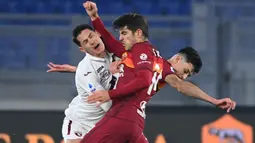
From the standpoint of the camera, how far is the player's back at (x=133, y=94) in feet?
17.6

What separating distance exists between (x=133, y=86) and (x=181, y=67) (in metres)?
0.76

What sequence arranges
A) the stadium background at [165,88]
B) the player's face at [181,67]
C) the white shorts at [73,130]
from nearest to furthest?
the player's face at [181,67]
the white shorts at [73,130]
the stadium background at [165,88]

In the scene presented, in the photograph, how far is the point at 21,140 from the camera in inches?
330

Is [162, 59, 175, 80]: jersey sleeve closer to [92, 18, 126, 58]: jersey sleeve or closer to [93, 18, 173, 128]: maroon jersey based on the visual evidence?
[93, 18, 173, 128]: maroon jersey

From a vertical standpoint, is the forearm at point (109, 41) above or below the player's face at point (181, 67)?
above

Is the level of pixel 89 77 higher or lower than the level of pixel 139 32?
lower

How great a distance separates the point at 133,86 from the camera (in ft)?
17.2

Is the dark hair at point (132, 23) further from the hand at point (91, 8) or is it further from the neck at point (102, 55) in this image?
the neck at point (102, 55)

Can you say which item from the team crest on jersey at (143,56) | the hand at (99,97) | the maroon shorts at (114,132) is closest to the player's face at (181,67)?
the team crest on jersey at (143,56)

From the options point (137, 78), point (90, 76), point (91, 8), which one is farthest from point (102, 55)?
point (137, 78)

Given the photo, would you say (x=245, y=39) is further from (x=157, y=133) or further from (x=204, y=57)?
(x=157, y=133)

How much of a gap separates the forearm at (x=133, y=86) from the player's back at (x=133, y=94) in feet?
0.30

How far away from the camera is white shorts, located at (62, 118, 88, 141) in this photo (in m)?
6.35

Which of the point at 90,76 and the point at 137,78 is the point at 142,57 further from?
the point at 90,76
